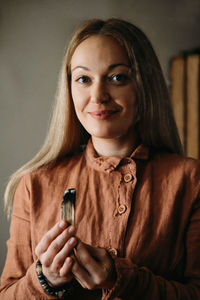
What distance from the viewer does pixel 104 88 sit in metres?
0.78

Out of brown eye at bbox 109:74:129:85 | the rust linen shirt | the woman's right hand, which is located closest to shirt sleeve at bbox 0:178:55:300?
the rust linen shirt

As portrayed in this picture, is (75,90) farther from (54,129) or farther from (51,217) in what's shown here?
(51,217)

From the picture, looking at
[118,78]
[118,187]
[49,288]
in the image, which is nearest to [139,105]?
[118,78]

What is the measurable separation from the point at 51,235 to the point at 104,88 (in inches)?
13.5

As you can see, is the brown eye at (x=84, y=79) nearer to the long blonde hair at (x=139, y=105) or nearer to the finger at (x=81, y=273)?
the long blonde hair at (x=139, y=105)

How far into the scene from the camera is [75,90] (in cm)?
82

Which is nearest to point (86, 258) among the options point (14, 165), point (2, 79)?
point (14, 165)

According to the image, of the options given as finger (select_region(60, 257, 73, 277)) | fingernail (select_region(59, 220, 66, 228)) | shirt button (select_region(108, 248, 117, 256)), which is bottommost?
shirt button (select_region(108, 248, 117, 256))

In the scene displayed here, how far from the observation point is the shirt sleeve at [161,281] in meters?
0.67

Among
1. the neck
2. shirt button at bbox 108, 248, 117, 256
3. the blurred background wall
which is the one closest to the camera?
shirt button at bbox 108, 248, 117, 256

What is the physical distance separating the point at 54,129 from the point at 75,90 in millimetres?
151

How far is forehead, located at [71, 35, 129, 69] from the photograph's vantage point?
77 centimetres

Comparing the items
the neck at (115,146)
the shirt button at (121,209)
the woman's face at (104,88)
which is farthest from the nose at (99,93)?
the shirt button at (121,209)

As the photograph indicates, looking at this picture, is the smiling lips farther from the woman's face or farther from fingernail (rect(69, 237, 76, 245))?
fingernail (rect(69, 237, 76, 245))
